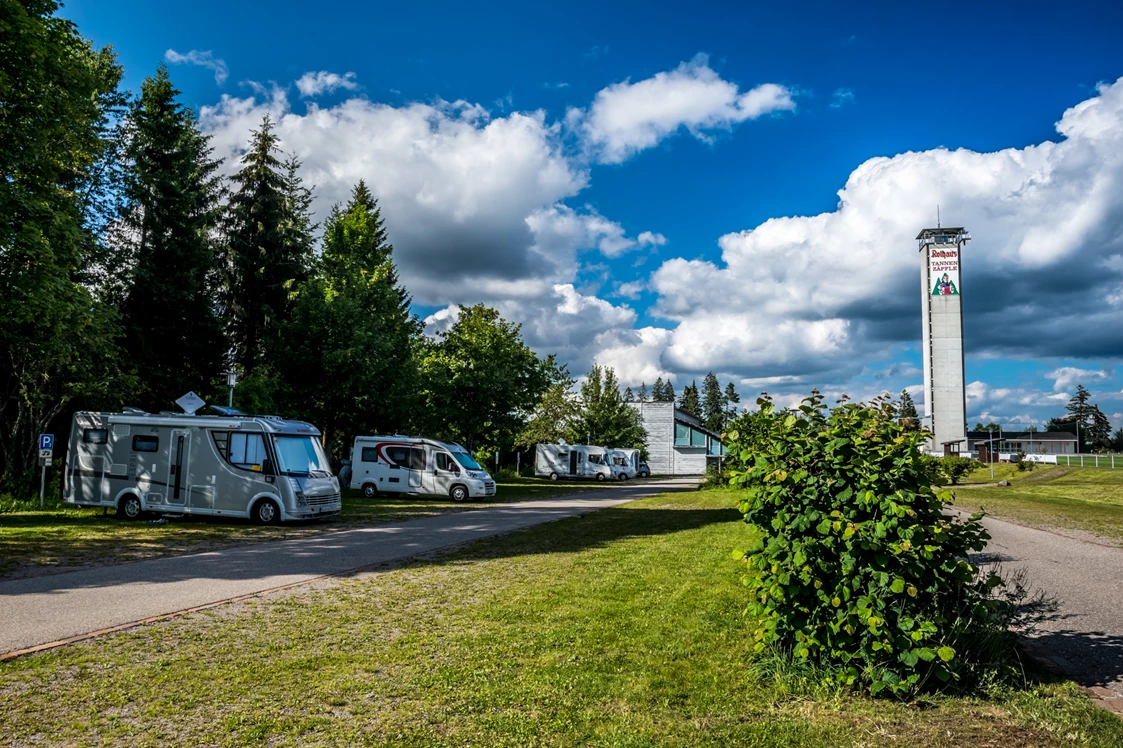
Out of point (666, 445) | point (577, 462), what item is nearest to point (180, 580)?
point (577, 462)

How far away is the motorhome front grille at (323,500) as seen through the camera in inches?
659

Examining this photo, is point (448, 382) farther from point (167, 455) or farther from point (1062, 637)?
point (1062, 637)

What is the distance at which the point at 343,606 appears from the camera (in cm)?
757

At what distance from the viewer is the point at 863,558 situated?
4500 mm

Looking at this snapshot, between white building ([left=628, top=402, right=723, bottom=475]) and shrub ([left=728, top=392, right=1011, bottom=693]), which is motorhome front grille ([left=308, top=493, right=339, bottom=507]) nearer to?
shrub ([left=728, top=392, right=1011, bottom=693])

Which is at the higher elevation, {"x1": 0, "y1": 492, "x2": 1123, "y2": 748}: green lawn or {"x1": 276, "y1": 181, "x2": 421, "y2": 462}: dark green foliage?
{"x1": 276, "y1": 181, "x2": 421, "y2": 462}: dark green foliage

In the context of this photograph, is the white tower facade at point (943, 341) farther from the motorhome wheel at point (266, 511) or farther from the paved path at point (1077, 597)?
the motorhome wheel at point (266, 511)

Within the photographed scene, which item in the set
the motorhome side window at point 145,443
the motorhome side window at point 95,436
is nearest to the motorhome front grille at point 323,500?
the motorhome side window at point 145,443

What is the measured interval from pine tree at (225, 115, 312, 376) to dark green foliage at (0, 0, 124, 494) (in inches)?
598

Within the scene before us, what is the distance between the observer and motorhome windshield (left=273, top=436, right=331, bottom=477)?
16.8m

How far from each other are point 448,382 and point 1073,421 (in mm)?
165278

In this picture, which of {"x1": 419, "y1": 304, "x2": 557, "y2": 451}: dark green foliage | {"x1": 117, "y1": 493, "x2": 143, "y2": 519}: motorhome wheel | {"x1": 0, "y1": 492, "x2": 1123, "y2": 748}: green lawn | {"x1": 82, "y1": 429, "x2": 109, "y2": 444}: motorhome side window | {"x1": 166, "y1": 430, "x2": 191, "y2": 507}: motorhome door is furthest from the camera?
{"x1": 419, "y1": 304, "x2": 557, "y2": 451}: dark green foliage

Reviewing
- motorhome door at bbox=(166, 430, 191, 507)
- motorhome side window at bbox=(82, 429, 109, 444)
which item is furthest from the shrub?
motorhome side window at bbox=(82, 429, 109, 444)

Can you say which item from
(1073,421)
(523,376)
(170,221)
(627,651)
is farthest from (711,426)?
(627,651)
